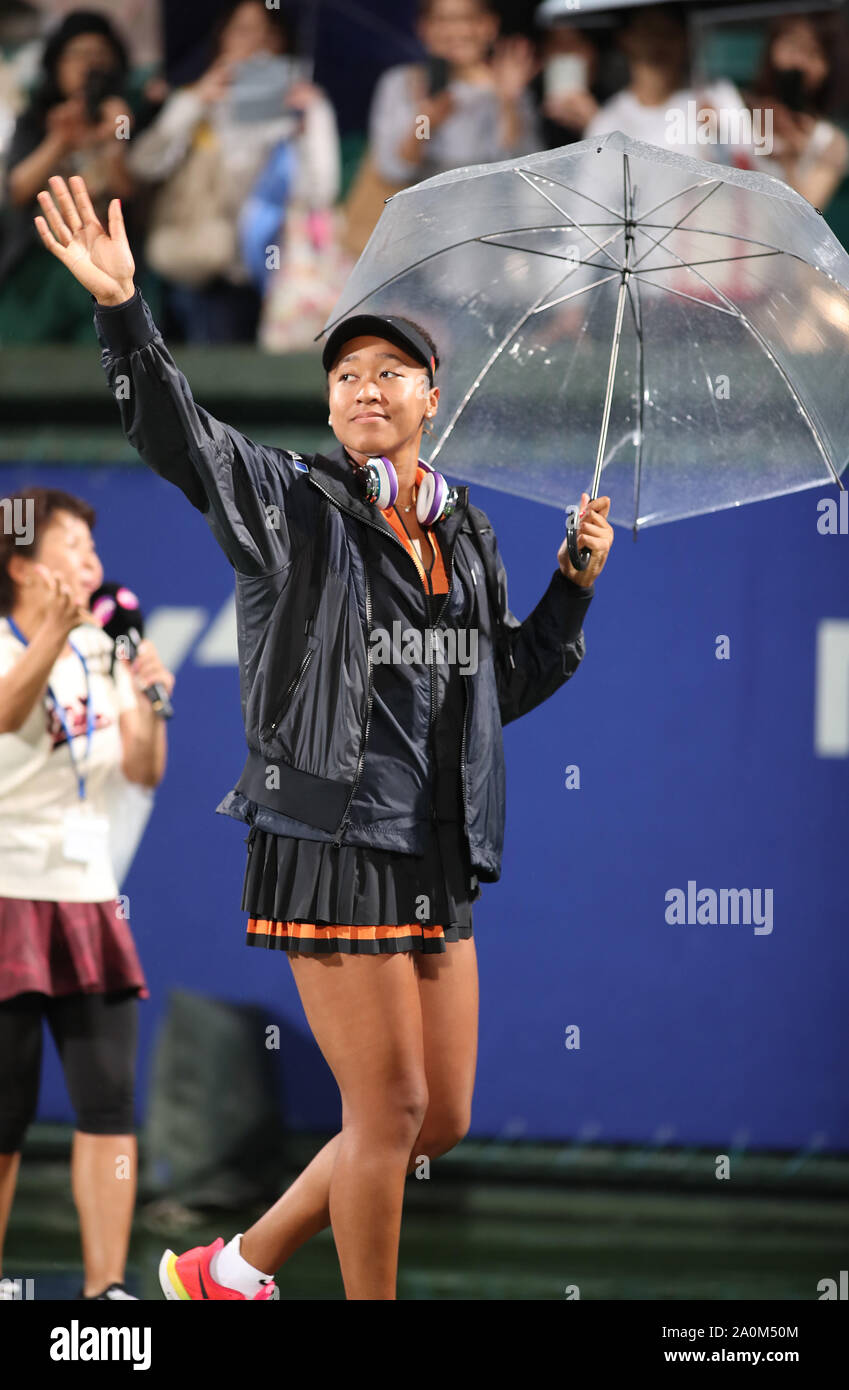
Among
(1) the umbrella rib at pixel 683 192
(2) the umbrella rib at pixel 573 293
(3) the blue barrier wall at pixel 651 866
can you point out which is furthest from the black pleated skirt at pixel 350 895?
(3) the blue barrier wall at pixel 651 866

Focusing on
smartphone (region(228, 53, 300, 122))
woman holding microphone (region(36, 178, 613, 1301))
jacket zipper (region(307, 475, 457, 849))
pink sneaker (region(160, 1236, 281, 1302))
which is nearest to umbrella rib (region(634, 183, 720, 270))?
woman holding microphone (region(36, 178, 613, 1301))

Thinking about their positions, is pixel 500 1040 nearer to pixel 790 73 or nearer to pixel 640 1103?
pixel 640 1103

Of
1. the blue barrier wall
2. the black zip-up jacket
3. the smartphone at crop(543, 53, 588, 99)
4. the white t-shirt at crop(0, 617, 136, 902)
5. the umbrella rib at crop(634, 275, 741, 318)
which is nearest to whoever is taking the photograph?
the black zip-up jacket

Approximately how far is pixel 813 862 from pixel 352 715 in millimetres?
2278

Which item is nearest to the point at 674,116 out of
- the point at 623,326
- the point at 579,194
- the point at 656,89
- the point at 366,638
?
the point at 656,89

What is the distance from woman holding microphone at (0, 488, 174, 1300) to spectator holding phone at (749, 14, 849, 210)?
91.2 inches

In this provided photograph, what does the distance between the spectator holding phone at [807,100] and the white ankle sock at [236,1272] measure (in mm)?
3333

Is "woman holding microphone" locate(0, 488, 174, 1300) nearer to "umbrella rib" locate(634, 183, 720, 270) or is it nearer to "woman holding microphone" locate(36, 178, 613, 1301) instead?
"woman holding microphone" locate(36, 178, 613, 1301)

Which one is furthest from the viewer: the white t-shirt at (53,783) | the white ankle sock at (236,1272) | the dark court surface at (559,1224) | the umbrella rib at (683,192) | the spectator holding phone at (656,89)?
the spectator holding phone at (656,89)

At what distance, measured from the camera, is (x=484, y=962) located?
4.62 m

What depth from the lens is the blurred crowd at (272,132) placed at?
188 inches

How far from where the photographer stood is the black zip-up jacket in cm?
265

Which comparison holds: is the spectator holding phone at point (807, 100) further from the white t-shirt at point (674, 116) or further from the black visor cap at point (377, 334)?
the black visor cap at point (377, 334)

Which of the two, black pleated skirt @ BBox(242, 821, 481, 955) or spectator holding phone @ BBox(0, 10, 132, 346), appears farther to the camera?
spectator holding phone @ BBox(0, 10, 132, 346)
